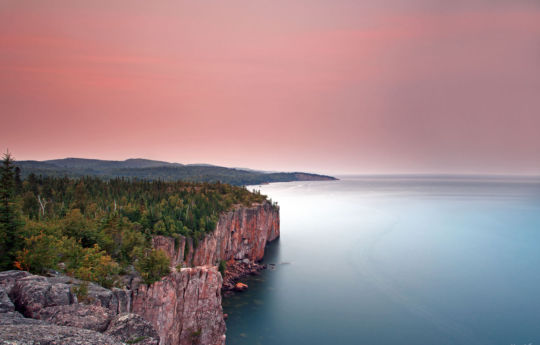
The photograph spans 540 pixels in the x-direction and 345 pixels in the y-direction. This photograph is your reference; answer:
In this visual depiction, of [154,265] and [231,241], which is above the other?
[154,265]

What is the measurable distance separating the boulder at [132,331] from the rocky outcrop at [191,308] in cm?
1398

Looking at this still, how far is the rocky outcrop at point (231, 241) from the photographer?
132ft

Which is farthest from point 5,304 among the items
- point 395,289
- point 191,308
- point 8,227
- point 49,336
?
point 395,289

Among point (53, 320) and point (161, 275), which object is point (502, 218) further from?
point (53, 320)

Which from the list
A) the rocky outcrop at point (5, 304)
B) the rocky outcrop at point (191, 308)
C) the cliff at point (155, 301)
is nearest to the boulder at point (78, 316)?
the cliff at point (155, 301)

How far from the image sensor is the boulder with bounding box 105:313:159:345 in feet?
33.1

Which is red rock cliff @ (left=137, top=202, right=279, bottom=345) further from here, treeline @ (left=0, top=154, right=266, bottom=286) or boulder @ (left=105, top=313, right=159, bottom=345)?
boulder @ (left=105, top=313, right=159, bottom=345)

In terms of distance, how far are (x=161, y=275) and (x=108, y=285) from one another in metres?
4.43

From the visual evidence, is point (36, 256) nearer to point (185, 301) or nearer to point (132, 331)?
point (132, 331)

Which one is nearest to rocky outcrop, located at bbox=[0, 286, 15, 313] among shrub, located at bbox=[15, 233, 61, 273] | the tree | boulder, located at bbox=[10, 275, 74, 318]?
boulder, located at bbox=[10, 275, 74, 318]

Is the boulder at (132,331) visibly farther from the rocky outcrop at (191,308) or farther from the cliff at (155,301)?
the rocky outcrop at (191,308)

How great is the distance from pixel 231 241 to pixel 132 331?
150 feet

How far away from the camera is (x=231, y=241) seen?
55531 mm

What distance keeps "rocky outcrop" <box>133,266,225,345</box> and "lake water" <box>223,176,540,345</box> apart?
19.0ft
